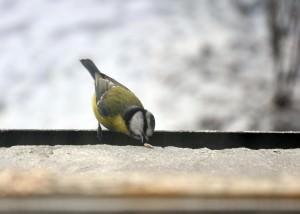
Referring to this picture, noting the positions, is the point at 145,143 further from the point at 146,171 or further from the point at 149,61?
the point at 149,61

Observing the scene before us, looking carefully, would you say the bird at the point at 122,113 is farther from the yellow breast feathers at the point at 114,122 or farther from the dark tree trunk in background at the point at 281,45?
the dark tree trunk in background at the point at 281,45

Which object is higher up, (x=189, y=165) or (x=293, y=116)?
(x=189, y=165)

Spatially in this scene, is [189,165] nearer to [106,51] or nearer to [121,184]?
[121,184]

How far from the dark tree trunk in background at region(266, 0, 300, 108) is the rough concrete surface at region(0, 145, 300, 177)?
2.58 meters

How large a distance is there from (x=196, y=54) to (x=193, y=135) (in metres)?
3.19

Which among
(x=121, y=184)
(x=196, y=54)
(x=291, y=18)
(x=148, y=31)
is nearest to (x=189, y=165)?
(x=121, y=184)

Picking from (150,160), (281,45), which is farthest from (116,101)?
(281,45)

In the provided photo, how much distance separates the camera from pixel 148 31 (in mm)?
4762

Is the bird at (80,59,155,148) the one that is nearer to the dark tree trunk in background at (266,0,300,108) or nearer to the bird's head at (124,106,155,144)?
the bird's head at (124,106,155,144)

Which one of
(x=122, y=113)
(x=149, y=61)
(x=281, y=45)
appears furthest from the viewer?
(x=149, y=61)

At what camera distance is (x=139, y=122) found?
49.2 inches

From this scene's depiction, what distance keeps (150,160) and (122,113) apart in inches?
6.0

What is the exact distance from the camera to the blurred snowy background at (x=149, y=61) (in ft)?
12.6

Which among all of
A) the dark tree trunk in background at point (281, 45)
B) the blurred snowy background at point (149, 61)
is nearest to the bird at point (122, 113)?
the blurred snowy background at point (149, 61)
